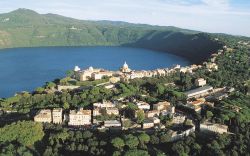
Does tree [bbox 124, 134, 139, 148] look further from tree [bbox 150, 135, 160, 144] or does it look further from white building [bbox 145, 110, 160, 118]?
white building [bbox 145, 110, 160, 118]

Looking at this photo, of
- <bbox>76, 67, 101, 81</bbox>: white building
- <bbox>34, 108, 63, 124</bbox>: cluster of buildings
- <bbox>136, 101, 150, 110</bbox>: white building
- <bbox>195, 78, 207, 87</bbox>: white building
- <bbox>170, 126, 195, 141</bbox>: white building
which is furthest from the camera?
<bbox>76, 67, 101, 81</bbox>: white building

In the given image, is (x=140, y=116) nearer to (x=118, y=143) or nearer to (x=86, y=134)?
(x=86, y=134)

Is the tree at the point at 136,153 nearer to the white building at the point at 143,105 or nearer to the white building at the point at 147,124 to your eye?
the white building at the point at 147,124

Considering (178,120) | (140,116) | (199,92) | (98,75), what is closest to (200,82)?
(199,92)

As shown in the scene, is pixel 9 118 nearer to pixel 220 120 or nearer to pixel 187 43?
pixel 220 120

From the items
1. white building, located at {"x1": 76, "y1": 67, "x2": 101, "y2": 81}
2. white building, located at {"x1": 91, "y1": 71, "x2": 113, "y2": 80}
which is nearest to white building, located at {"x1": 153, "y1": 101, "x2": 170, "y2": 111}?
white building, located at {"x1": 91, "y1": 71, "x2": 113, "y2": 80}

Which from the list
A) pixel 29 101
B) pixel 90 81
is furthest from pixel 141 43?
pixel 29 101
